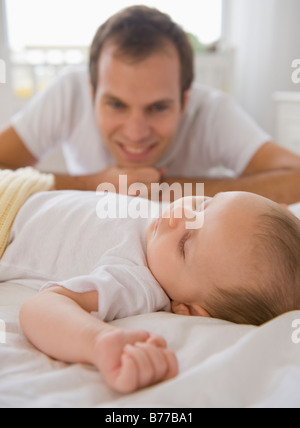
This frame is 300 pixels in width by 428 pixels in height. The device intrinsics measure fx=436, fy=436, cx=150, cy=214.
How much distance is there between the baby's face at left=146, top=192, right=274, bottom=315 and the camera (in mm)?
727

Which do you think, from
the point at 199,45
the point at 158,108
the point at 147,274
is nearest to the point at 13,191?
the point at 147,274

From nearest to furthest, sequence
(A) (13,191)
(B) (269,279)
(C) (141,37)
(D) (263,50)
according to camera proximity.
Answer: (B) (269,279)
(A) (13,191)
(C) (141,37)
(D) (263,50)

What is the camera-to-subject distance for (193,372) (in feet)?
1.81

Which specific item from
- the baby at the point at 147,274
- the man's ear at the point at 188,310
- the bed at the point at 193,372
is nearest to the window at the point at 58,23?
the baby at the point at 147,274

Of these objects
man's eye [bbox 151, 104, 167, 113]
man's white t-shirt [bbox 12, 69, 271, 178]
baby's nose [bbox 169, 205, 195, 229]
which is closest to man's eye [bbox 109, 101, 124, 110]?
man's eye [bbox 151, 104, 167, 113]

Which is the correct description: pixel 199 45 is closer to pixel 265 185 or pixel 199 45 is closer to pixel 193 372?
pixel 265 185

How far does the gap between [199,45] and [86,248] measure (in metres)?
2.90

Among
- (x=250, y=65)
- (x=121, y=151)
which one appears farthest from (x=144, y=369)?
(x=250, y=65)

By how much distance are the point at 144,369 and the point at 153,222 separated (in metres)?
0.40

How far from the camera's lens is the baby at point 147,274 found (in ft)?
1.91

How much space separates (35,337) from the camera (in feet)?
2.14

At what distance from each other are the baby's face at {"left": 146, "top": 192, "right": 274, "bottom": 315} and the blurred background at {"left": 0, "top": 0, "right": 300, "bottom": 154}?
2509 millimetres

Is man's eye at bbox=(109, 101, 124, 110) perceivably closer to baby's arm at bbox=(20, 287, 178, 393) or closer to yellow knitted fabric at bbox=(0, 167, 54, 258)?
yellow knitted fabric at bbox=(0, 167, 54, 258)
